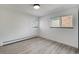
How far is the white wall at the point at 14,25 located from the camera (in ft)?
10.8

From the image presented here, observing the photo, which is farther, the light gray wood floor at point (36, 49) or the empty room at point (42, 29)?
the empty room at point (42, 29)

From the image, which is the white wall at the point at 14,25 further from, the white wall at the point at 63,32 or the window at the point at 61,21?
the window at the point at 61,21

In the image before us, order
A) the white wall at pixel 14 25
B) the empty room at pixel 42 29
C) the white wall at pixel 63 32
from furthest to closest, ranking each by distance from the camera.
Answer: the white wall at pixel 14 25 < the white wall at pixel 63 32 < the empty room at pixel 42 29

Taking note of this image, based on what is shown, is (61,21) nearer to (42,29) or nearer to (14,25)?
(42,29)

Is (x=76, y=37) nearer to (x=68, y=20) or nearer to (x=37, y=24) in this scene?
(x=68, y=20)

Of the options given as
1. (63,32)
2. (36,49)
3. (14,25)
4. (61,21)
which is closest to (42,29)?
(61,21)

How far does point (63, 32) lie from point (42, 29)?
6.60ft

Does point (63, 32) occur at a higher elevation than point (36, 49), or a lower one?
higher

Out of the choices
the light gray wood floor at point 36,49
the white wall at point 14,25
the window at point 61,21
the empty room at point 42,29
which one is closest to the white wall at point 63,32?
the empty room at point 42,29

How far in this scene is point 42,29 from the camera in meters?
5.33

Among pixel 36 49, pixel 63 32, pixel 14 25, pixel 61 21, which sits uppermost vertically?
pixel 61 21

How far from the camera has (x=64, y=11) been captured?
11.5 ft
